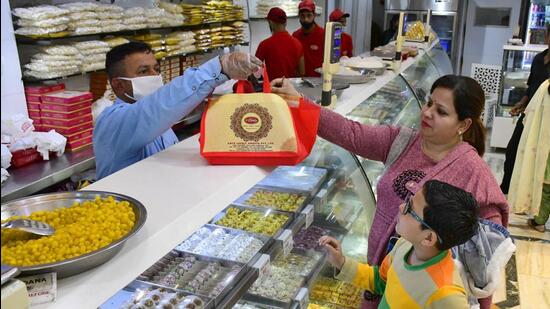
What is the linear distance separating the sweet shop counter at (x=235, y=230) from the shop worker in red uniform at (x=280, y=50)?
6.75 feet

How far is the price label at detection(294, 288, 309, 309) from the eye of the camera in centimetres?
262

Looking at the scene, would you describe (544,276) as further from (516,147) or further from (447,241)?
(447,241)

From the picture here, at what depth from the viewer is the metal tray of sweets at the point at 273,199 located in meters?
2.73

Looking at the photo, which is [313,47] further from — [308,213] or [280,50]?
[308,213]

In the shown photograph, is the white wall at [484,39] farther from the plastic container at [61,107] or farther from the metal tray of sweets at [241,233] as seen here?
the metal tray of sweets at [241,233]

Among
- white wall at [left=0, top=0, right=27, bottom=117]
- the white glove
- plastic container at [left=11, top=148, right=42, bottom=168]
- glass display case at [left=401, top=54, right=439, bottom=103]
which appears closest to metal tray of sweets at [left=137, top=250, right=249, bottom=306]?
the white glove

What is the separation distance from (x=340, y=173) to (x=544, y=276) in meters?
2.47

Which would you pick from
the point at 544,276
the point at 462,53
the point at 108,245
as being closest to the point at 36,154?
the point at 108,245

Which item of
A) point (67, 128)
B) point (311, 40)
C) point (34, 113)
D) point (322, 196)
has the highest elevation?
point (311, 40)

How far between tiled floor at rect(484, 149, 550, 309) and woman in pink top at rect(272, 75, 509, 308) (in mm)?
2080

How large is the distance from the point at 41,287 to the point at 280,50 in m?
5.20

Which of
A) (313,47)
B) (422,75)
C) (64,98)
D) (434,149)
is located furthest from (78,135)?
(422,75)

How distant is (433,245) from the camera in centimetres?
167

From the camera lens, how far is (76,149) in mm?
3723
